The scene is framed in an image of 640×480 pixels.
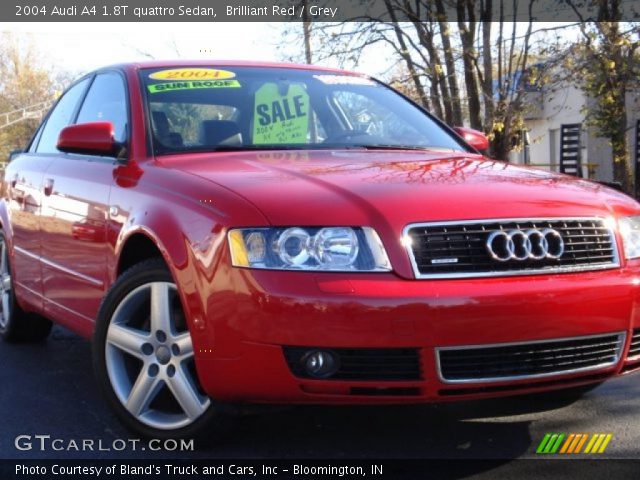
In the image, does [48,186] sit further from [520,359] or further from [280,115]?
[520,359]

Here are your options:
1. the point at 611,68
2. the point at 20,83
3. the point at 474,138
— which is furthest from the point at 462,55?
the point at 20,83

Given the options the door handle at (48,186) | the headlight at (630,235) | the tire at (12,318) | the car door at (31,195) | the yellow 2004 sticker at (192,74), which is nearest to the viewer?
the headlight at (630,235)

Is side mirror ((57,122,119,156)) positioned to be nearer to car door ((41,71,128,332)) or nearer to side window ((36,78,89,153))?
car door ((41,71,128,332))

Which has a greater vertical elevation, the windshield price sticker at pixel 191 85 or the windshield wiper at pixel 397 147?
the windshield price sticker at pixel 191 85

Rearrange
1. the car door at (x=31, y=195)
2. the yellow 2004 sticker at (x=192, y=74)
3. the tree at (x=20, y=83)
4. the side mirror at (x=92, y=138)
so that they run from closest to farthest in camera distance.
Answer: the side mirror at (x=92, y=138) → the yellow 2004 sticker at (x=192, y=74) → the car door at (x=31, y=195) → the tree at (x=20, y=83)

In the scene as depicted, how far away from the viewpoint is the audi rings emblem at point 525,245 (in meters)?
3.29

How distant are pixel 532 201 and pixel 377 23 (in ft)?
50.7

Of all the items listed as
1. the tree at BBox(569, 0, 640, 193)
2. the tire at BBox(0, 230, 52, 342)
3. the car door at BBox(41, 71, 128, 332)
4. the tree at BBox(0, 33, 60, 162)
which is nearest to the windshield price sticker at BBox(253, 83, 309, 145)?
the car door at BBox(41, 71, 128, 332)

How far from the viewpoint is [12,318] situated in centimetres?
589

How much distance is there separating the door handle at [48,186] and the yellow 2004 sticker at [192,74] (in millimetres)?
850

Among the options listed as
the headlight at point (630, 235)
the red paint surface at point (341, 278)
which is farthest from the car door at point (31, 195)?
the headlight at point (630, 235)

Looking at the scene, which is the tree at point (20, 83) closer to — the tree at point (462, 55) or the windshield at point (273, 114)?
the tree at point (462, 55)

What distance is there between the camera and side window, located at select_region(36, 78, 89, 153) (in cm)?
560

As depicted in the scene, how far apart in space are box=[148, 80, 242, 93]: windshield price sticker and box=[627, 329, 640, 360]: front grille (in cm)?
233
